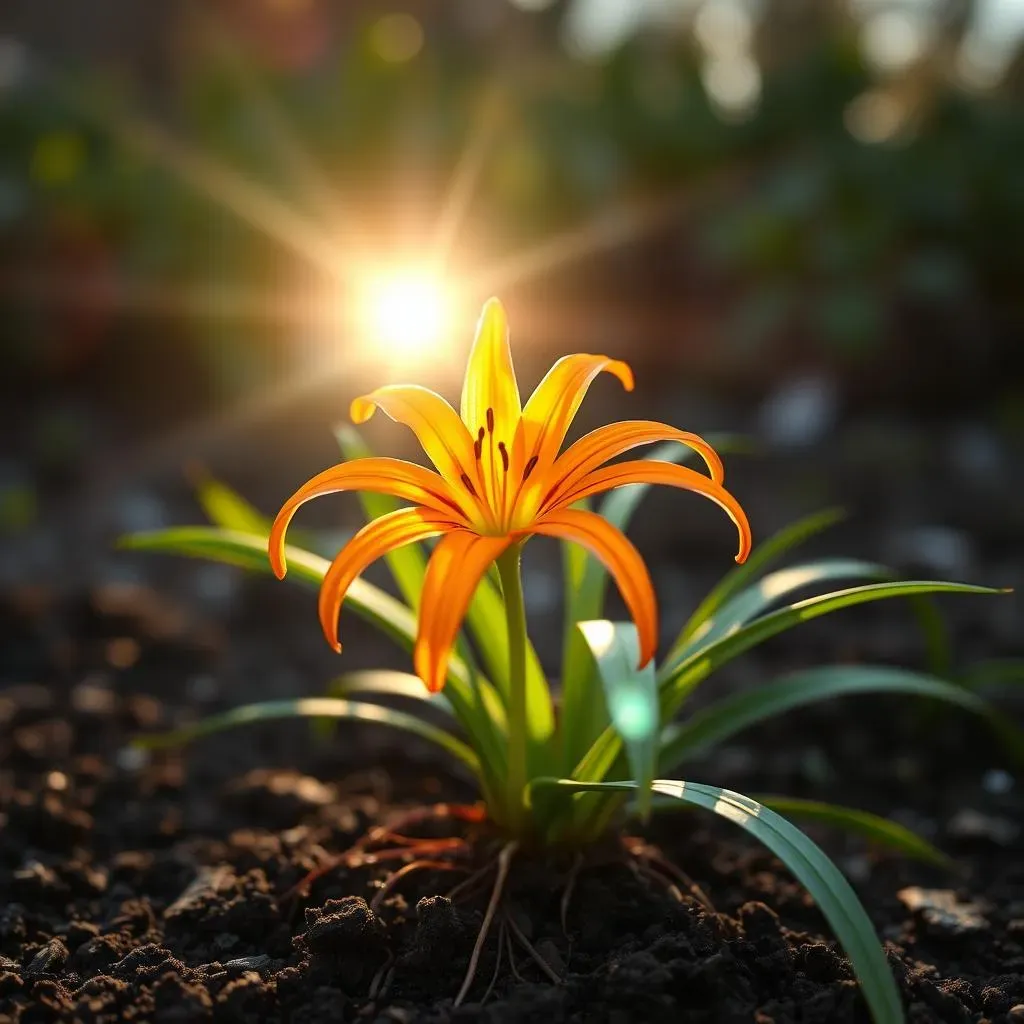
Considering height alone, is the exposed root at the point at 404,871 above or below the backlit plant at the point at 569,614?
below

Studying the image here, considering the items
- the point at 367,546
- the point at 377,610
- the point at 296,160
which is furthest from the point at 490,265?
the point at 367,546

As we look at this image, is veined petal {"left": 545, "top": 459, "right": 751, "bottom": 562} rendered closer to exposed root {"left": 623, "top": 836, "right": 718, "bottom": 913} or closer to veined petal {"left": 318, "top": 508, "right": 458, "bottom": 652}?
veined petal {"left": 318, "top": 508, "right": 458, "bottom": 652}

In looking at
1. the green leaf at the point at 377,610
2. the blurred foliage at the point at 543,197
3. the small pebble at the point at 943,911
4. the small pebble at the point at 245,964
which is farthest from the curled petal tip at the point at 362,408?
the blurred foliage at the point at 543,197

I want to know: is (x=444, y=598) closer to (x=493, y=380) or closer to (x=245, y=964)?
(x=493, y=380)

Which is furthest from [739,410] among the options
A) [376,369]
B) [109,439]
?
[109,439]

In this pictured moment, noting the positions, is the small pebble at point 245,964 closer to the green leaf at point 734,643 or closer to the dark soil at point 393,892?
the dark soil at point 393,892

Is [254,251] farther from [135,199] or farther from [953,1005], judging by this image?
[953,1005]

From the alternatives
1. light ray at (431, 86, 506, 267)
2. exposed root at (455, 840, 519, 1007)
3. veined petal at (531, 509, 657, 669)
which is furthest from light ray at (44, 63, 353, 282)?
veined petal at (531, 509, 657, 669)
